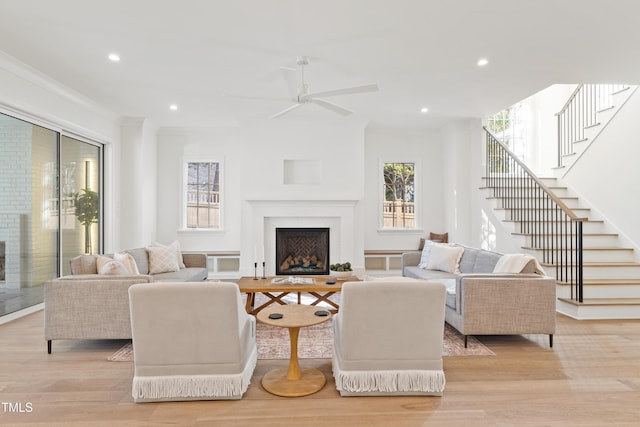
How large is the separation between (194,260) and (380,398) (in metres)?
3.89

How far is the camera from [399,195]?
736cm

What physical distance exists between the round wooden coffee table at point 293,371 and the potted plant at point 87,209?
4304mm

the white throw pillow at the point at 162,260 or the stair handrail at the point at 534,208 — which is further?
the white throw pillow at the point at 162,260

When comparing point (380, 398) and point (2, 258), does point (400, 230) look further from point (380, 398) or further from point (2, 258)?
point (2, 258)

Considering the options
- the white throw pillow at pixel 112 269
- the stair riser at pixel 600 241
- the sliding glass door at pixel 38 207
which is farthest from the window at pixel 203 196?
the stair riser at pixel 600 241

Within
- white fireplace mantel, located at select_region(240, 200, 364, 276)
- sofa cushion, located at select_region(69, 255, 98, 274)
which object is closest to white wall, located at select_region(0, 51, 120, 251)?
sofa cushion, located at select_region(69, 255, 98, 274)

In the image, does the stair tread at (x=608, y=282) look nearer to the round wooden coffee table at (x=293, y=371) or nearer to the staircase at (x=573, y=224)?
the staircase at (x=573, y=224)

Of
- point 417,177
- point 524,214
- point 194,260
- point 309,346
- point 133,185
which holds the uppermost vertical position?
point 417,177

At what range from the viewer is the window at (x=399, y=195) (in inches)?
288

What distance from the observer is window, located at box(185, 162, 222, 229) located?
23.5ft

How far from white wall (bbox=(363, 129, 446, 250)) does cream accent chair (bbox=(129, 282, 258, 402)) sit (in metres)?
5.08

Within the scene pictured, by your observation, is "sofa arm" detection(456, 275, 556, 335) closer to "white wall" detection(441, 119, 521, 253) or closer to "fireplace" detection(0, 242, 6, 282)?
"white wall" detection(441, 119, 521, 253)

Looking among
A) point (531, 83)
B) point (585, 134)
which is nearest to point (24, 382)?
point (531, 83)

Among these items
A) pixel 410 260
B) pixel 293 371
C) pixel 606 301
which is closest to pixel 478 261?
pixel 410 260
